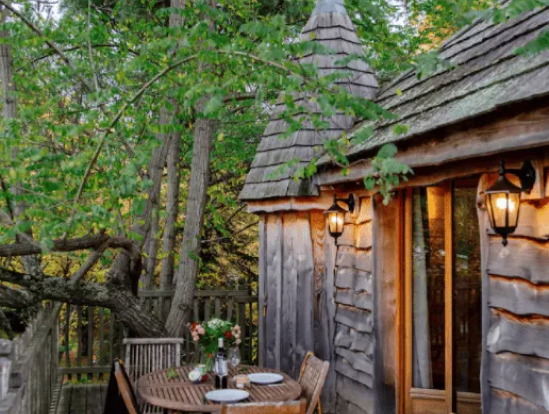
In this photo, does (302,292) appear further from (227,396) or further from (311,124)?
(227,396)

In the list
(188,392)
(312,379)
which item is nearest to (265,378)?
(312,379)

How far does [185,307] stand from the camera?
318 inches

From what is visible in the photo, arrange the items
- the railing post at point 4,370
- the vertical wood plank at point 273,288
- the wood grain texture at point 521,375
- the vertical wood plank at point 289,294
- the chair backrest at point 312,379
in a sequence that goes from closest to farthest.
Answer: the railing post at point 4,370 → the wood grain texture at point 521,375 → the chair backrest at point 312,379 → the vertical wood plank at point 289,294 → the vertical wood plank at point 273,288

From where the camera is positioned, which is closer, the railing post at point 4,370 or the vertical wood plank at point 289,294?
the railing post at point 4,370

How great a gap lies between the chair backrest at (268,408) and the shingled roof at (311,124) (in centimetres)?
269

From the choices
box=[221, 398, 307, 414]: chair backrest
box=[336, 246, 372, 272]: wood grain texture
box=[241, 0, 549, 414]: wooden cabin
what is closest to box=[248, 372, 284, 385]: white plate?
box=[221, 398, 307, 414]: chair backrest

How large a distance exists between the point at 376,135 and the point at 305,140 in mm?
1836

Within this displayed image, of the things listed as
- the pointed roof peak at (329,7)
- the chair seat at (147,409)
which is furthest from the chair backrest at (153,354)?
the pointed roof peak at (329,7)

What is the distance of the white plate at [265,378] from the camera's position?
5.18 m

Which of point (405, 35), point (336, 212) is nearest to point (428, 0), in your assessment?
point (405, 35)

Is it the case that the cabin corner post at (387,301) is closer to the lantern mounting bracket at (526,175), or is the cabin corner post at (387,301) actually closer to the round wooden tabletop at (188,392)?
the round wooden tabletop at (188,392)

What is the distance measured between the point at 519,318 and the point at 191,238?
198 inches

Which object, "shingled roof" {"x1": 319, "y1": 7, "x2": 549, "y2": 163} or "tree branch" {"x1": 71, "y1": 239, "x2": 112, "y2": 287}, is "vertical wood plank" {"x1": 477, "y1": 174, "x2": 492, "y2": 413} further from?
"tree branch" {"x1": 71, "y1": 239, "x2": 112, "y2": 287}

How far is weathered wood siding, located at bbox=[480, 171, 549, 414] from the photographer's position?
11.4 ft
